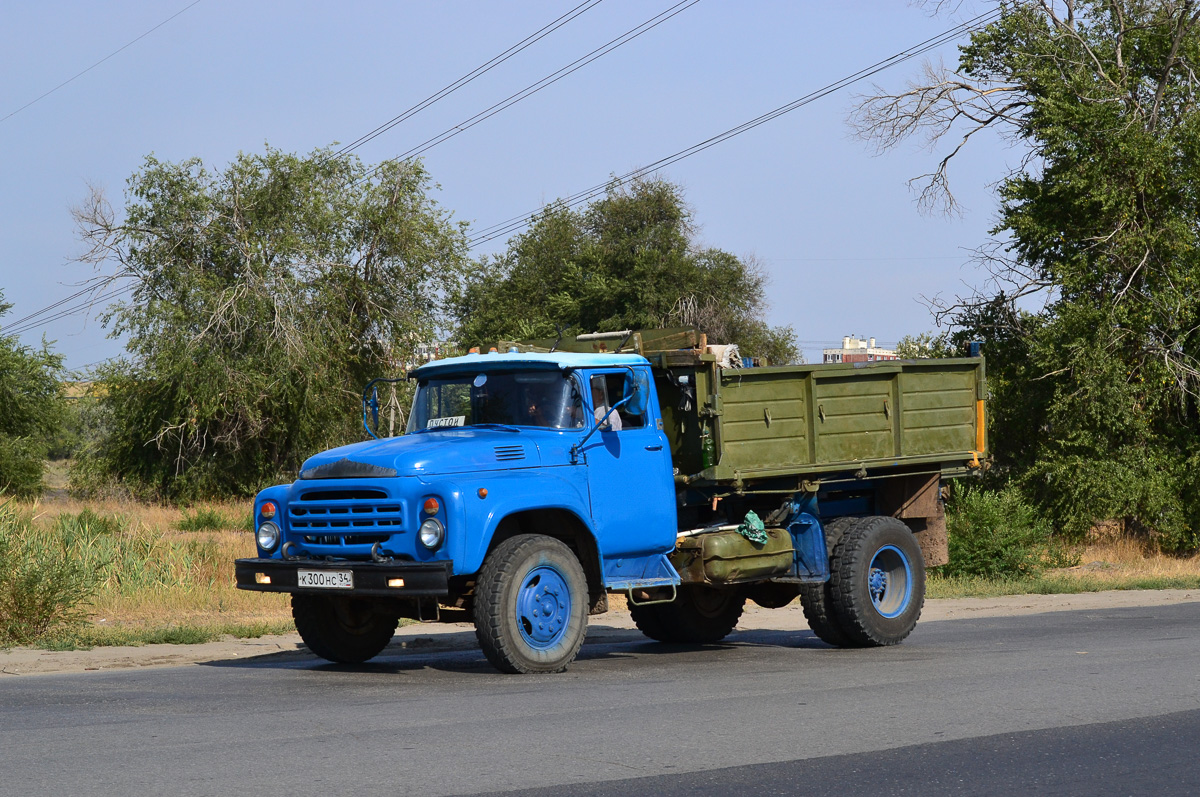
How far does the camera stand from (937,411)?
13047 mm

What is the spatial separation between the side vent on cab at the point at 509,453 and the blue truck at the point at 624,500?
1cm

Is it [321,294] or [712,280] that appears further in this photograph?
[712,280]

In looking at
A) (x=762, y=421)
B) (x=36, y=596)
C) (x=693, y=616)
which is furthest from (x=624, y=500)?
(x=36, y=596)

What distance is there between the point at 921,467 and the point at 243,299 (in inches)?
1002

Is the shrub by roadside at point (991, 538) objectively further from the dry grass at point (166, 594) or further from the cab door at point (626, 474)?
the cab door at point (626, 474)

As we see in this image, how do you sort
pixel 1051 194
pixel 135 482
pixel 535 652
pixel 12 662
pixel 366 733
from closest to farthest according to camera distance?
pixel 366 733 → pixel 535 652 → pixel 12 662 → pixel 1051 194 → pixel 135 482

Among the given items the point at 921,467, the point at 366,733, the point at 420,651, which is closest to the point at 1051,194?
the point at 921,467

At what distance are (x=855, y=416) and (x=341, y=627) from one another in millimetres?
5159

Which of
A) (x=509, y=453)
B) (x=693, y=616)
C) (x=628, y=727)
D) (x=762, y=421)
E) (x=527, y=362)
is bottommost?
(x=693, y=616)

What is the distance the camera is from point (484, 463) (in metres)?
9.90

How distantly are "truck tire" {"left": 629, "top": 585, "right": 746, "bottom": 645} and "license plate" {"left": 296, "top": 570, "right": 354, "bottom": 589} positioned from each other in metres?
4.07

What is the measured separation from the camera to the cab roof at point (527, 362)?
10.7 m

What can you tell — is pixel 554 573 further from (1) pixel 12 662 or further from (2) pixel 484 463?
(1) pixel 12 662

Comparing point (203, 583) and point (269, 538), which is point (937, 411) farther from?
point (203, 583)
